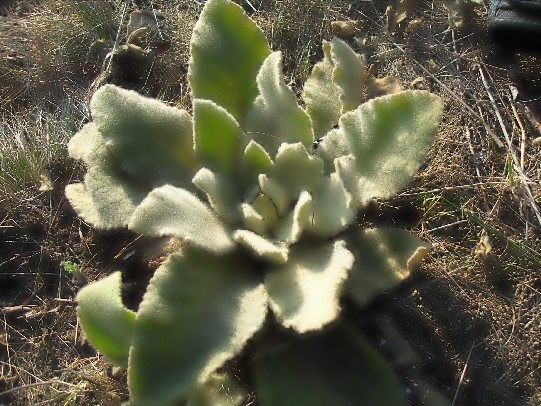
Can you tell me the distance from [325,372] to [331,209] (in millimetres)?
445

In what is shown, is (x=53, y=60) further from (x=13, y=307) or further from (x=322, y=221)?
(x=322, y=221)

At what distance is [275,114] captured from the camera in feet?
4.86

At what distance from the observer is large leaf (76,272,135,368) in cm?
132

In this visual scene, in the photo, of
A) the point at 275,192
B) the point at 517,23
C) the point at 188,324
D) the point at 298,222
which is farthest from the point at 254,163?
the point at 517,23

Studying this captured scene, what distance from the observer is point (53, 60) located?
232cm

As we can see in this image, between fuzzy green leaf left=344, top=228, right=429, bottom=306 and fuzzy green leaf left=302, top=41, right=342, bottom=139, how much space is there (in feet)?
1.37

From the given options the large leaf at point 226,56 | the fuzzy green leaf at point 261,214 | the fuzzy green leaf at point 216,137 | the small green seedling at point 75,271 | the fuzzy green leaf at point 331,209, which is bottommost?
the small green seedling at point 75,271

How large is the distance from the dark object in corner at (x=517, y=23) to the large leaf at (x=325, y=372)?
1489 mm

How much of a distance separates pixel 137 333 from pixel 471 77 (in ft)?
5.54

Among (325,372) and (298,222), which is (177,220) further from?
(325,372)

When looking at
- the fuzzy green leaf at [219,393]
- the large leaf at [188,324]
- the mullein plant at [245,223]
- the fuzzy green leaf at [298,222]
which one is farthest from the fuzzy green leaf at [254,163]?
the fuzzy green leaf at [219,393]

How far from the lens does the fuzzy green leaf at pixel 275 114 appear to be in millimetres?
1438

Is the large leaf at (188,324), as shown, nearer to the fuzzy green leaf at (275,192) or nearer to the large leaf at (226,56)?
the fuzzy green leaf at (275,192)


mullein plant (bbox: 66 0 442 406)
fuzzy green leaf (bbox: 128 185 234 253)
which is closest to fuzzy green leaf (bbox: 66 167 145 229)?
mullein plant (bbox: 66 0 442 406)
